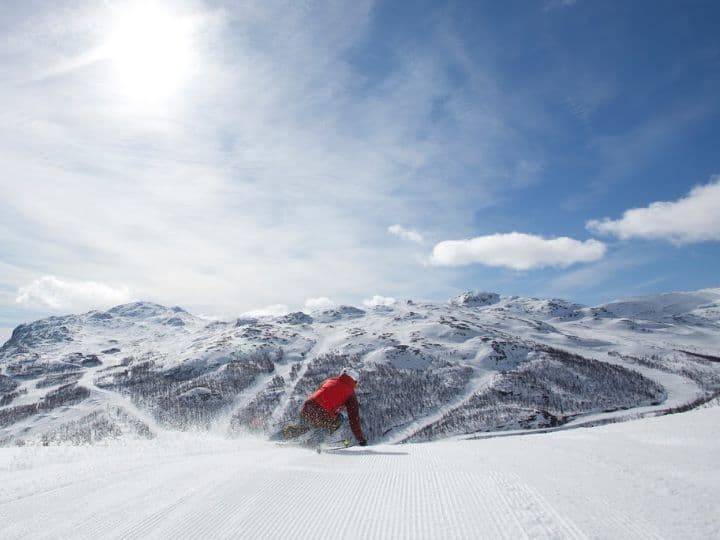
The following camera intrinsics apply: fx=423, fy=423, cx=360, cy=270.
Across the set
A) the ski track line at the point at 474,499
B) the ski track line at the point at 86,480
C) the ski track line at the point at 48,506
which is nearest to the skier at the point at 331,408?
the ski track line at the point at 86,480

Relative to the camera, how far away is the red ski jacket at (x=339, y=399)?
16453mm

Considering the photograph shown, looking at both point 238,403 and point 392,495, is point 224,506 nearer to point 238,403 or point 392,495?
point 392,495

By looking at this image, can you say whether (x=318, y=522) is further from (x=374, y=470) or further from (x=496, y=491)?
(x=374, y=470)

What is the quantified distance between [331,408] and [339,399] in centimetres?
48

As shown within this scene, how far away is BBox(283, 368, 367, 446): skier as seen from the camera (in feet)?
54.1

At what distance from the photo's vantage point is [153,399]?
554 feet

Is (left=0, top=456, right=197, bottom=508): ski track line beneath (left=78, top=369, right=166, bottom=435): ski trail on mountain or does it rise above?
above

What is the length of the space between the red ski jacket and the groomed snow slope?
673 cm

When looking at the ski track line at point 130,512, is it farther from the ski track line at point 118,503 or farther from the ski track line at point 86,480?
the ski track line at point 86,480

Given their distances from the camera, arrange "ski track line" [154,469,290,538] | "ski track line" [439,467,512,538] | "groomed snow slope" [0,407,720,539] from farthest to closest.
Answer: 1. "ski track line" [154,469,290,538]
2. "groomed snow slope" [0,407,720,539]
3. "ski track line" [439,467,512,538]

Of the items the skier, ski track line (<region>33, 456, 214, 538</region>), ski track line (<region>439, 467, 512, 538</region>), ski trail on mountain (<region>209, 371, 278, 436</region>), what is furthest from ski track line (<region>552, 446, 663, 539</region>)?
ski trail on mountain (<region>209, 371, 278, 436</region>)

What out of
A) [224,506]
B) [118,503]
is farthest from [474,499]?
[118,503]

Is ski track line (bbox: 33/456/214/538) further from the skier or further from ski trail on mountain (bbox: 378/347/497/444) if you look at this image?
ski trail on mountain (bbox: 378/347/497/444)

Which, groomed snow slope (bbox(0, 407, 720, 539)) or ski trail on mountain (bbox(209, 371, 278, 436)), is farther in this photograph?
ski trail on mountain (bbox(209, 371, 278, 436))
